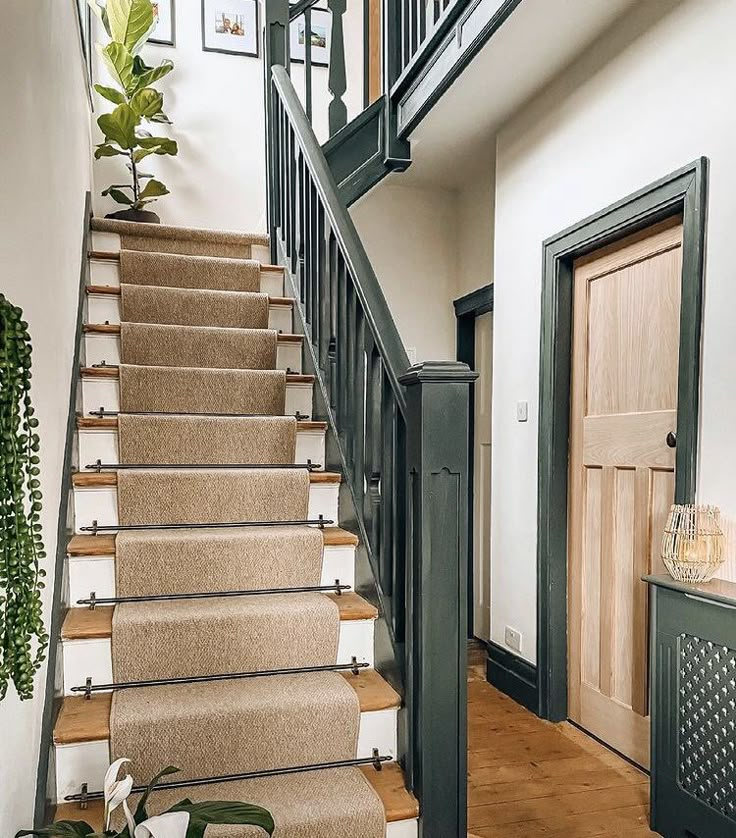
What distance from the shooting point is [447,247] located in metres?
4.39

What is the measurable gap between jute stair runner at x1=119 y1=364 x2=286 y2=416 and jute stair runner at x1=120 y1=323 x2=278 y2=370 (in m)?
0.14

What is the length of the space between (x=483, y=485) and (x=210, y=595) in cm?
227

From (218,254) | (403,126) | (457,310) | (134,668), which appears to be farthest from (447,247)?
(134,668)

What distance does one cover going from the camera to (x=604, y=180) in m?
2.68

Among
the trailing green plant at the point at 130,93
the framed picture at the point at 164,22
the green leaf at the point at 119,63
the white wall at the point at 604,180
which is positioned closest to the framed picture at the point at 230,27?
the framed picture at the point at 164,22

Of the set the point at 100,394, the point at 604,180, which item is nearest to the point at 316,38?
the point at 604,180

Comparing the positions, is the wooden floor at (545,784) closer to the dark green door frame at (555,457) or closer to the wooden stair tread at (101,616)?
the dark green door frame at (555,457)

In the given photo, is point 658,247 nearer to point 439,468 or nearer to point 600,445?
point 600,445

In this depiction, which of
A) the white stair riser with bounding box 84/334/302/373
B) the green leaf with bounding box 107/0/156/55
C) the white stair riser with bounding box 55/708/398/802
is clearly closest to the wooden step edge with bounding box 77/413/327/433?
the white stair riser with bounding box 84/334/302/373

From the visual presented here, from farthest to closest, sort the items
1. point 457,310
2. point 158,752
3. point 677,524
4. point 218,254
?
point 457,310, point 218,254, point 677,524, point 158,752

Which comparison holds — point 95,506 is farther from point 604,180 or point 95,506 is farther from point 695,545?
point 604,180

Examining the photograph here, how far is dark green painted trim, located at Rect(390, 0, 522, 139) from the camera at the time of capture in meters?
2.54

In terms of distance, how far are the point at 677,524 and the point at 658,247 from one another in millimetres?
967

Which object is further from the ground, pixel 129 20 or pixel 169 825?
pixel 129 20
